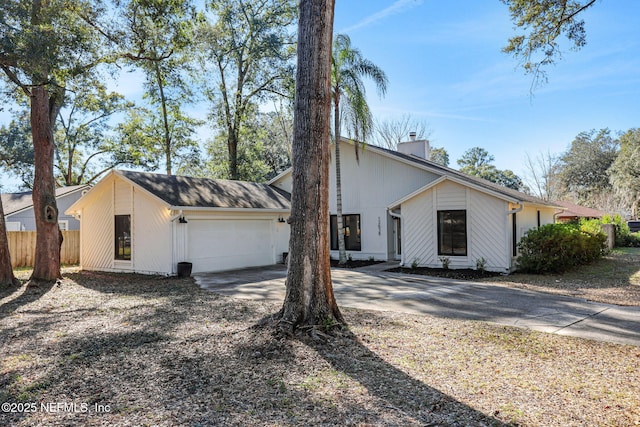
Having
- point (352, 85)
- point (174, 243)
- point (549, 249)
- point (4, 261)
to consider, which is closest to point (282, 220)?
point (174, 243)

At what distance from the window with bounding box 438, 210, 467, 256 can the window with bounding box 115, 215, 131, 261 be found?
10869mm

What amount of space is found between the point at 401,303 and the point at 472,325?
81.2 inches

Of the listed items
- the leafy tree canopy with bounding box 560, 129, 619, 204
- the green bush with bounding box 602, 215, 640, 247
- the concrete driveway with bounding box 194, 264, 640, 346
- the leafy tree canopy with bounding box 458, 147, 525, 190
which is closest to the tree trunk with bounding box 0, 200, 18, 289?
the concrete driveway with bounding box 194, 264, 640, 346

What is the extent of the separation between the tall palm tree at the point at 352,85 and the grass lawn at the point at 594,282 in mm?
6865

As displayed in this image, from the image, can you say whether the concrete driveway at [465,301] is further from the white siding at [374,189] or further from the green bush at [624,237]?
the green bush at [624,237]

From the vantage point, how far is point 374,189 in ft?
54.4

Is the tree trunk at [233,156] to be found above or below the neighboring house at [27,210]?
above

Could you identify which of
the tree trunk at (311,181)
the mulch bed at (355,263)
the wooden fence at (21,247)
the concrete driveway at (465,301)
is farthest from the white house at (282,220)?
the tree trunk at (311,181)

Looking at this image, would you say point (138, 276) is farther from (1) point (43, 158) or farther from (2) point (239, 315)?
(2) point (239, 315)

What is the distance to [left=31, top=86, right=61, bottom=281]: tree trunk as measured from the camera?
36.9ft

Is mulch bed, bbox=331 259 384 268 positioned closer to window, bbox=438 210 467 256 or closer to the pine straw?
window, bbox=438 210 467 256

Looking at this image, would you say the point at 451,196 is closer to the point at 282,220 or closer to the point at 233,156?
the point at 282,220

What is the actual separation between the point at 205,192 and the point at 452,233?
891 centimetres

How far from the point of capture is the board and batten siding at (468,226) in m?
12.6
